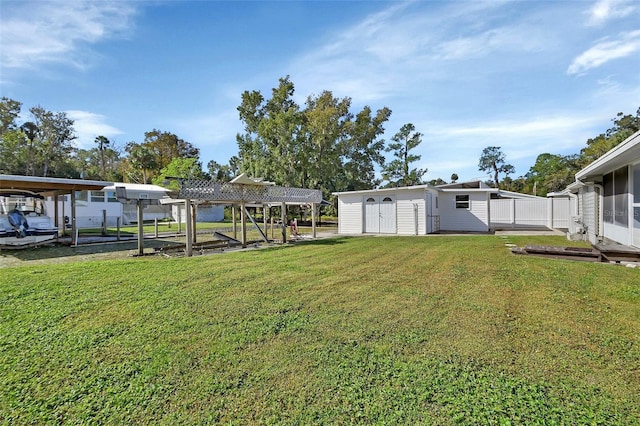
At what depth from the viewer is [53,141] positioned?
35.0 meters

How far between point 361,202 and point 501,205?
32.7ft

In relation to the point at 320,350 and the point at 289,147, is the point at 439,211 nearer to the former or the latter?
the point at 289,147

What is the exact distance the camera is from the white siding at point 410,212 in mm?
15938

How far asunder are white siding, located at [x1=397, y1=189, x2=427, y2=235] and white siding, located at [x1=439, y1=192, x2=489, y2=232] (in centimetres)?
357

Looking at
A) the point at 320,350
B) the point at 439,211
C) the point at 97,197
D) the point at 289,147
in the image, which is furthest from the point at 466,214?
the point at 97,197

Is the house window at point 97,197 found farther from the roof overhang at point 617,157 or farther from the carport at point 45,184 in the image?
the roof overhang at point 617,157

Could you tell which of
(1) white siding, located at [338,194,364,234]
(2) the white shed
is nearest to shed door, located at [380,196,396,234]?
(2) the white shed

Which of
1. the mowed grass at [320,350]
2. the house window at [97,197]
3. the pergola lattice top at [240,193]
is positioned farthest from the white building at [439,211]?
the house window at [97,197]

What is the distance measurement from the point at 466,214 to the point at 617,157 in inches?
471

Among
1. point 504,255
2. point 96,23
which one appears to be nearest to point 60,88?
point 96,23

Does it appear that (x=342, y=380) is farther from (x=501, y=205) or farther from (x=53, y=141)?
(x=53, y=141)

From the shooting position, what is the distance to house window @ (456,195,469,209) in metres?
18.2

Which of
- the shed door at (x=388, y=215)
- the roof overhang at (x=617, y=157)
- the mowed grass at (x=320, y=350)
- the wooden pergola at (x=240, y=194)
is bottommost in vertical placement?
the mowed grass at (x=320, y=350)

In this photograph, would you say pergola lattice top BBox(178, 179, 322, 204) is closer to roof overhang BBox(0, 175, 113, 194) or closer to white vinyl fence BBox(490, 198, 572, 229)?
roof overhang BBox(0, 175, 113, 194)
